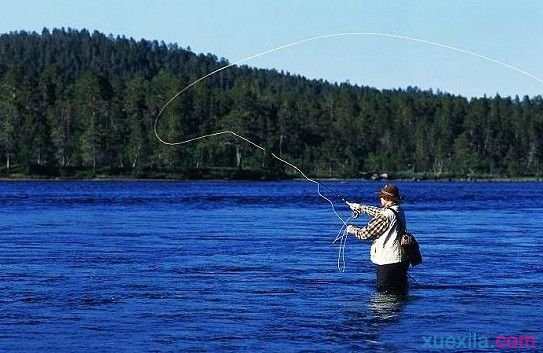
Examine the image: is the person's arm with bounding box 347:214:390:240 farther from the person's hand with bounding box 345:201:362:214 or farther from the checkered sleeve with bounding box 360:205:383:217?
the person's hand with bounding box 345:201:362:214

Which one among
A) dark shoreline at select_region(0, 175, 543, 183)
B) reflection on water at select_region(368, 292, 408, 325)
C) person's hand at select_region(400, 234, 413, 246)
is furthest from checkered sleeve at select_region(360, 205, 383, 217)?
dark shoreline at select_region(0, 175, 543, 183)

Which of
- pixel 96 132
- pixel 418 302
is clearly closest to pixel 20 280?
pixel 418 302

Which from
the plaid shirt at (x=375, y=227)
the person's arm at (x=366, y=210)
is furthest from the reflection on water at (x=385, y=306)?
the person's arm at (x=366, y=210)

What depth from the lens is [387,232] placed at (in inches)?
733

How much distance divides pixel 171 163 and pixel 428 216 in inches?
4149

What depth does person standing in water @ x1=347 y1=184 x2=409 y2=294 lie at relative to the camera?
18484 mm

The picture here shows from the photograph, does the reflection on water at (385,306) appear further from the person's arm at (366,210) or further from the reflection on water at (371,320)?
the person's arm at (366,210)

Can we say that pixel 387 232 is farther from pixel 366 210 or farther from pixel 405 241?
pixel 366 210

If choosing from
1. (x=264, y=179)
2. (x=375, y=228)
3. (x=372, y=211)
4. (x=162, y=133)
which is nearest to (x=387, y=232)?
(x=375, y=228)

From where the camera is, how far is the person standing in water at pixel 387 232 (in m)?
18.5

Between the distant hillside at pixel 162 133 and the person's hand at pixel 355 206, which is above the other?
the distant hillside at pixel 162 133

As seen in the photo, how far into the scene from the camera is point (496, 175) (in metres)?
196

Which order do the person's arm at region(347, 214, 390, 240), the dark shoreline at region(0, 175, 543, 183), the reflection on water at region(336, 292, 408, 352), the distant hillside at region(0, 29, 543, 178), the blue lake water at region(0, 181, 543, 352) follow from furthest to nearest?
the distant hillside at region(0, 29, 543, 178), the dark shoreline at region(0, 175, 543, 183), the person's arm at region(347, 214, 390, 240), the blue lake water at region(0, 181, 543, 352), the reflection on water at region(336, 292, 408, 352)

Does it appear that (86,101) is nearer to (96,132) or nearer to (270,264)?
(96,132)
